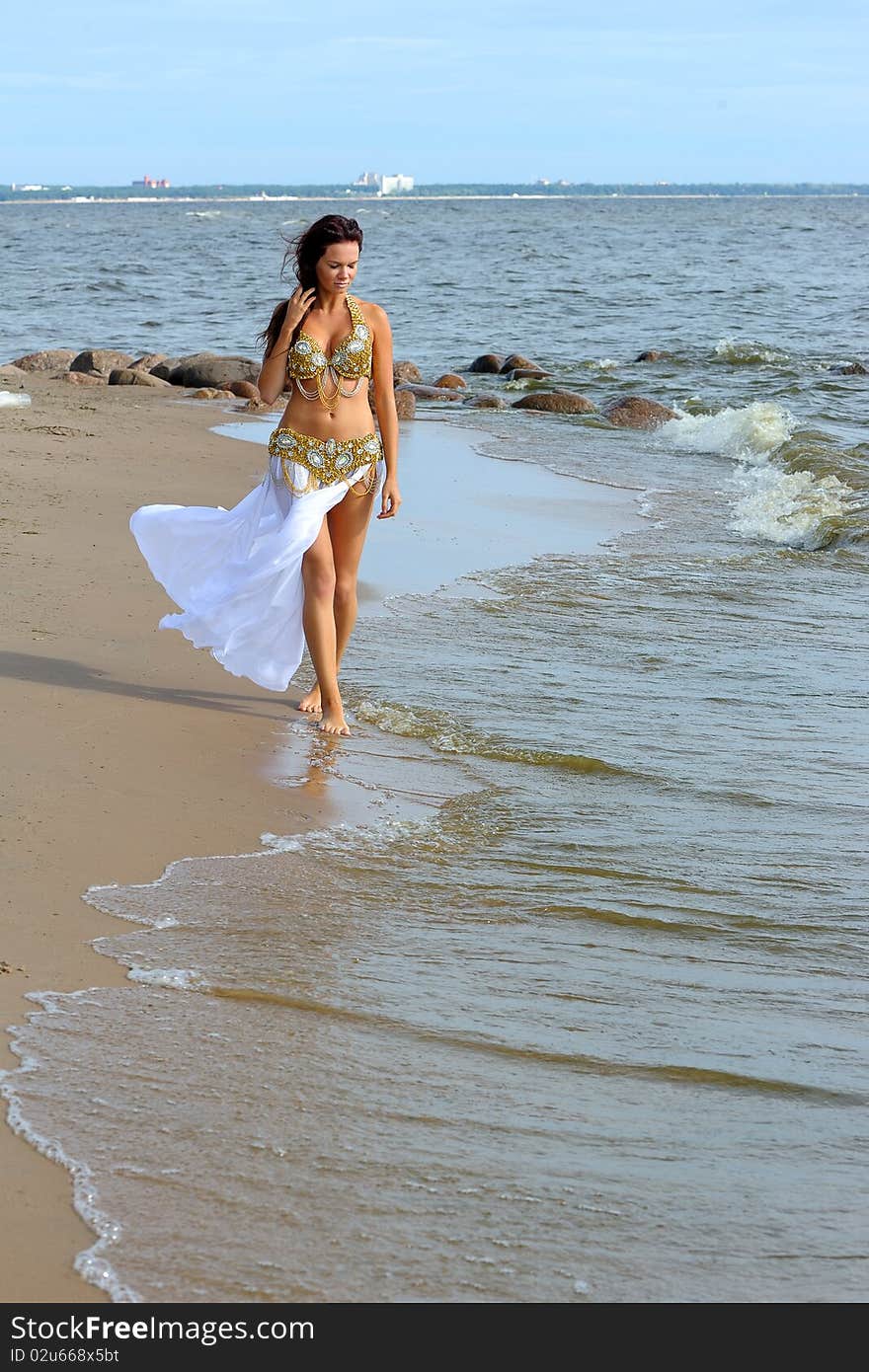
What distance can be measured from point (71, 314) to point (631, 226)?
2560 inches

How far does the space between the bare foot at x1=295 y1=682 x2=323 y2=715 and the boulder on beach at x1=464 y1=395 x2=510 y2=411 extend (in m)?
12.8

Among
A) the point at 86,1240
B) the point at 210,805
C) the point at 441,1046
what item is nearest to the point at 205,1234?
the point at 86,1240

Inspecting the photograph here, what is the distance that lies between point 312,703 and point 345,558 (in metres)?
0.60

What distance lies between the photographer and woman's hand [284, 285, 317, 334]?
5.42 metres

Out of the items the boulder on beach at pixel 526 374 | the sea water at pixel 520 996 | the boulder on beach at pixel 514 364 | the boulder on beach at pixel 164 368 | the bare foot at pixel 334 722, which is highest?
the boulder on beach at pixel 514 364

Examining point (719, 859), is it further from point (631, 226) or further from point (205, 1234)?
point (631, 226)

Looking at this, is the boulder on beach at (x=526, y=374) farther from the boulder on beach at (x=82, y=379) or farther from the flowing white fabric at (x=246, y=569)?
the flowing white fabric at (x=246, y=569)

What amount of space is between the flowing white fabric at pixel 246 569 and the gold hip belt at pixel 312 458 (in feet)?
0.12

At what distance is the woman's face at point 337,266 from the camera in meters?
5.29

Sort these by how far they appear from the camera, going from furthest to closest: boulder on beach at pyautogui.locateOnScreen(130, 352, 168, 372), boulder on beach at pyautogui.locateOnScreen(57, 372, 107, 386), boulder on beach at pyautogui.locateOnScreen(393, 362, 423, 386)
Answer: boulder on beach at pyautogui.locateOnScreen(393, 362, 423, 386) → boulder on beach at pyautogui.locateOnScreen(130, 352, 168, 372) → boulder on beach at pyautogui.locateOnScreen(57, 372, 107, 386)

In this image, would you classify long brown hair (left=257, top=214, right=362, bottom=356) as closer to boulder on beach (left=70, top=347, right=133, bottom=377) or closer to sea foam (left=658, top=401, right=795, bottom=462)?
sea foam (left=658, top=401, right=795, bottom=462)

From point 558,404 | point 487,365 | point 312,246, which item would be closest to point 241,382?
point 558,404

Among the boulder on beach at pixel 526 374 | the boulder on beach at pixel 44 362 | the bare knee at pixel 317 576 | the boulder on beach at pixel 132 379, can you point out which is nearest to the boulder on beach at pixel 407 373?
the boulder on beach at pixel 526 374

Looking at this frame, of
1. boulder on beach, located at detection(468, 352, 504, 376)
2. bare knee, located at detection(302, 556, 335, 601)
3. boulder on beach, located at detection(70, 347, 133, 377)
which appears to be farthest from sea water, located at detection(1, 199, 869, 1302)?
boulder on beach, located at detection(468, 352, 504, 376)
